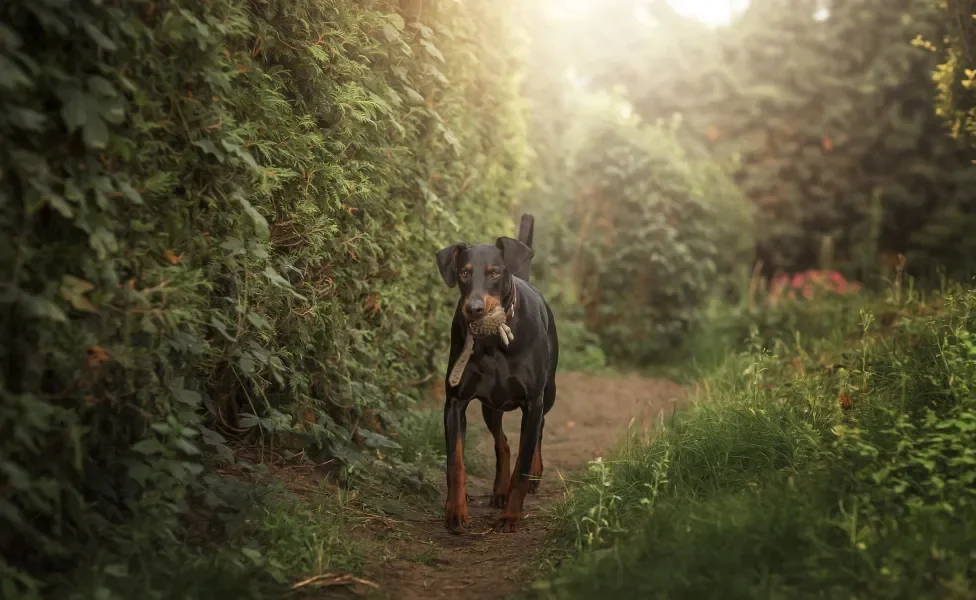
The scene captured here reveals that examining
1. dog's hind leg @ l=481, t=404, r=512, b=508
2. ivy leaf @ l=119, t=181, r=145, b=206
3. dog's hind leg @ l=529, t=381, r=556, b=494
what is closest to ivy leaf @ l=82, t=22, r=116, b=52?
ivy leaf @ l=119, t=181, r=145, b=206

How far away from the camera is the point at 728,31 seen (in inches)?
669

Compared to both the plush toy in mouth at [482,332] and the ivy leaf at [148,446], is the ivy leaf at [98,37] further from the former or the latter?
the plush toy in mouth at [482,332]

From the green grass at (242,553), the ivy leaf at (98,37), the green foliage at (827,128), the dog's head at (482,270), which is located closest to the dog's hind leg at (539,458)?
the dog's head at (482,270)

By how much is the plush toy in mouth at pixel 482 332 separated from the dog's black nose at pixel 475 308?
47 mm

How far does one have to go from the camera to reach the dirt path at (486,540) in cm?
383

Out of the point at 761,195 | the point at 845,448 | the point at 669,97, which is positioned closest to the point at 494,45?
the point at 845,448

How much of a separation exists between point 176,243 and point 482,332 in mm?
1641

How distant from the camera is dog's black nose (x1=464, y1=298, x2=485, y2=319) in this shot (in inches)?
177

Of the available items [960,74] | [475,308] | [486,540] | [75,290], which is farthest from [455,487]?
[960,74]

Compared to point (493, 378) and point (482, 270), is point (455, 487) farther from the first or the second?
point (482, 270)

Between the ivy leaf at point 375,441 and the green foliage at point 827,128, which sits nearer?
the ivy leaf at point 375,441

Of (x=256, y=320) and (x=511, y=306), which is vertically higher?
(x=511, y=306)

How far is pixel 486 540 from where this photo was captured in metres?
4.56

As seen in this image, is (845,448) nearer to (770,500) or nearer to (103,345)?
(770,500)
